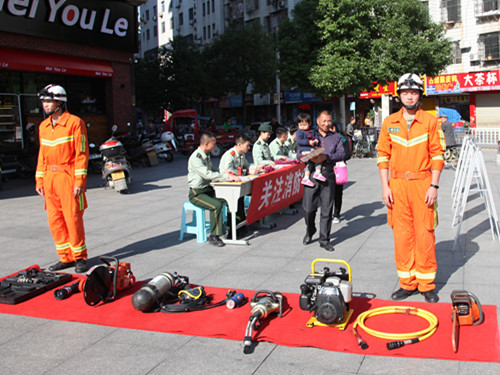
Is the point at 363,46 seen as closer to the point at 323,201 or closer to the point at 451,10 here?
the point at 451,10

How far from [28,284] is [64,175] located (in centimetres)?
132

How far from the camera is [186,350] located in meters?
4.07

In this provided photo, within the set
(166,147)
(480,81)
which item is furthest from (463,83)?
(166,147)

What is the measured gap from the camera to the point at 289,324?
14.7ft

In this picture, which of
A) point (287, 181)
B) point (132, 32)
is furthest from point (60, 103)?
point (132, 32)

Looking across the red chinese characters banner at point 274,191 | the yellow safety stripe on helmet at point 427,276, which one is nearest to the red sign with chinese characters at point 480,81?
the red chinese characters banner at point 274,191

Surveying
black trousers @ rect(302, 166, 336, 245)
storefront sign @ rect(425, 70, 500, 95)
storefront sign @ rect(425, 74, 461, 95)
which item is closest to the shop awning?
black trousers @ rect(302, 166, 336, 245)

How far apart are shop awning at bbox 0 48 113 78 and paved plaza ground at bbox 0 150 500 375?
16.3ft

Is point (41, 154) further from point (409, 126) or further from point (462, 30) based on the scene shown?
point (462, 30)

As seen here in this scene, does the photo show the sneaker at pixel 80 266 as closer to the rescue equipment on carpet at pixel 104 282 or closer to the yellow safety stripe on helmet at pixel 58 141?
the rescue equipment on carpet at pixel 104 282

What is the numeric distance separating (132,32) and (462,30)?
79.8ft

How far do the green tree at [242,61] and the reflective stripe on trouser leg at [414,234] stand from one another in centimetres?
3198

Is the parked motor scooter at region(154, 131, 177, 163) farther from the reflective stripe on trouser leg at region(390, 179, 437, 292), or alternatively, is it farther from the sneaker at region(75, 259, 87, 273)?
the reflective stripe on trouser leg at region(390, 179, 437, 292)

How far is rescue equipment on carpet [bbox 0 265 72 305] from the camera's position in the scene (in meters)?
5.29
